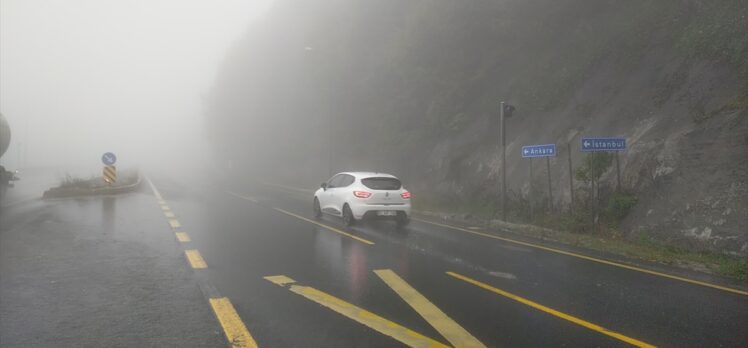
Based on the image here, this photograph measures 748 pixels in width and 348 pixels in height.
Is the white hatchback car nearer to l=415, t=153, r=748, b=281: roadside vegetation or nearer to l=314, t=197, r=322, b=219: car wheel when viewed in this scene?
l=314, t=197, r=322, b=219: car wheel

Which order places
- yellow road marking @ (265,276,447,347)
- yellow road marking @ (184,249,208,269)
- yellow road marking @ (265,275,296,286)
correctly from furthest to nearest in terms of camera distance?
yellow road marking @ (184,249,208,269) → yellow road marking @ (265,275,296,286) → yellow road marking @ (265,276,447,347)

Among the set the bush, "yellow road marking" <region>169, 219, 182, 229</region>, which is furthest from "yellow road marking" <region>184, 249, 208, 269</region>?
the bush

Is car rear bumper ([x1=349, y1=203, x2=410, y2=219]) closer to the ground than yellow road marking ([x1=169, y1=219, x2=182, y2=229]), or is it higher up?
higher up

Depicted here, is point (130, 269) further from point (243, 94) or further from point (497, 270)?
point (243, 94)

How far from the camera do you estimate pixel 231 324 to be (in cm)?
480

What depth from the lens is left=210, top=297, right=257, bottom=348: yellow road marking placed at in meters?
4.32

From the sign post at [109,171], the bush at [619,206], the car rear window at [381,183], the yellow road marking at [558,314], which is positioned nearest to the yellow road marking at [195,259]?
the yellow road marking at [558,314]

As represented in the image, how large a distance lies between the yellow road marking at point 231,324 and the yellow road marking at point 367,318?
936 millimetres

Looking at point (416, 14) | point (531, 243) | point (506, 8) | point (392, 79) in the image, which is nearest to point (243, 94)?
point (392, 79)

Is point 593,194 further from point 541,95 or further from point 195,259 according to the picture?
point 195,259

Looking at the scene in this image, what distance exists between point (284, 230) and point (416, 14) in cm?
1437

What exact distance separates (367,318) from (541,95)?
15.9m

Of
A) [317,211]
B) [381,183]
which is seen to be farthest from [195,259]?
[317,211]

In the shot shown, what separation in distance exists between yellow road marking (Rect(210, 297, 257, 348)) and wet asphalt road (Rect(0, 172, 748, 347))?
8 cm
